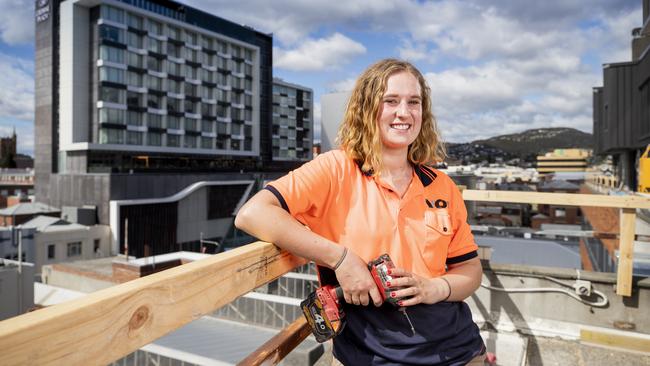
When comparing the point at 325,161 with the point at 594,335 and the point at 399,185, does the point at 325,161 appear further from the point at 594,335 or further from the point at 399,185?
the point at 594,335

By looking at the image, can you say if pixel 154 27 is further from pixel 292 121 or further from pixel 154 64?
pixel 292 121

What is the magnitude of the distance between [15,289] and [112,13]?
30.4 meters

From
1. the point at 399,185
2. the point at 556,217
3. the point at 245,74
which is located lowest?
the point at 556,217

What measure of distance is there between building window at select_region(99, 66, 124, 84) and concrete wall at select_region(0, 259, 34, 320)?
25.6 metres

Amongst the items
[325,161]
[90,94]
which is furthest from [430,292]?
[90,94]

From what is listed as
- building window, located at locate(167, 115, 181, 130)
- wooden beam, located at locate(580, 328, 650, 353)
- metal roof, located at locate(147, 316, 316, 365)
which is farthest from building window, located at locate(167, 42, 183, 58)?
wooden beam, located at locate(580, 328, 650, 353)

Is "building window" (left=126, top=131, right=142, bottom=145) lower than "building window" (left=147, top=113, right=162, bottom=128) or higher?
lower

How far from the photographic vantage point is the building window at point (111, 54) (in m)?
38.5

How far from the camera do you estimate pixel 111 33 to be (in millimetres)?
38969

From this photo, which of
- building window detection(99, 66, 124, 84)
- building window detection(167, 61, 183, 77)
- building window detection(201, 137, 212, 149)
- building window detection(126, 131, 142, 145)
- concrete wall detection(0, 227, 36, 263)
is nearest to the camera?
concrete wall detection(0, 227, 36, 263)

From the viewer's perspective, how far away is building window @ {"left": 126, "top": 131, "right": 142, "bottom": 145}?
40.4 meters

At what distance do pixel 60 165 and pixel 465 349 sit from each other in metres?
45.7

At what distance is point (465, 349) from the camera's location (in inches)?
73.8

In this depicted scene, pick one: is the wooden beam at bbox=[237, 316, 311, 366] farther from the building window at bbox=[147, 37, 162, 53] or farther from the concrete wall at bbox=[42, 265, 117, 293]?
the building window at bbox=[147, 37, 162, 53]
